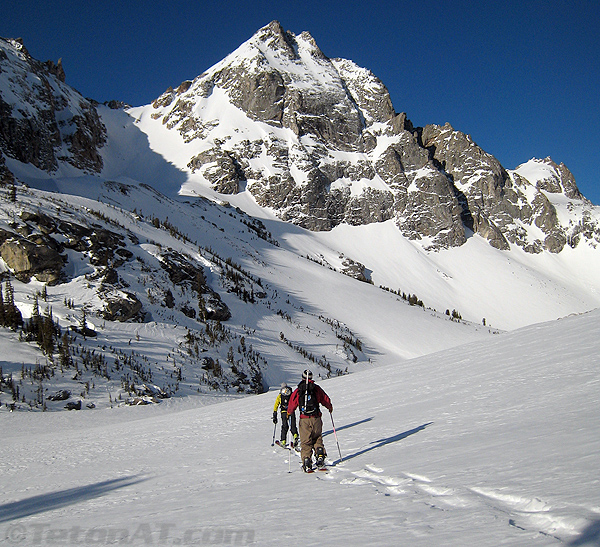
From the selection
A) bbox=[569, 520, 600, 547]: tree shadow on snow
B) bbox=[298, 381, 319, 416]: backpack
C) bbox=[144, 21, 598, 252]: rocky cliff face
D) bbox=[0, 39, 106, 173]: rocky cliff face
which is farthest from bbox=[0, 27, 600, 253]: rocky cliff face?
bbox=[569, 520, 600, 547]: tree shadow on snow

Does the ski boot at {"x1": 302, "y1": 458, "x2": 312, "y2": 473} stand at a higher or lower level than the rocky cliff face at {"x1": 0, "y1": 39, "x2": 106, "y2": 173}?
lower

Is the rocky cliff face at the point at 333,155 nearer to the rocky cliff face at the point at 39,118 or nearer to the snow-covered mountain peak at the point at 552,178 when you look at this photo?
the snow-covered mountain peak at the point at 552,178

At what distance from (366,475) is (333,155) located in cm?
10577

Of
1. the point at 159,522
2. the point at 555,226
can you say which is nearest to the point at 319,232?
the point at 555,226

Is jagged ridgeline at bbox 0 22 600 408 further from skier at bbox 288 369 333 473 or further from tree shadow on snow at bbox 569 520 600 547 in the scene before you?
tree shadow on snow at bbox 569 520 600 547

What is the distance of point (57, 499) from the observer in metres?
5.51

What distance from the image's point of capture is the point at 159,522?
411 cm

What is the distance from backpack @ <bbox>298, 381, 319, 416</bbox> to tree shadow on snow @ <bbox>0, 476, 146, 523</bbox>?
267 cm

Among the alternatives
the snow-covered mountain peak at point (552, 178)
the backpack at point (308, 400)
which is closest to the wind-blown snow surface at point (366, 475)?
the backpack at point (308, 400)

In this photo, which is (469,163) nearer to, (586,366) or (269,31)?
(269,31)

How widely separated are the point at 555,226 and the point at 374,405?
418ft

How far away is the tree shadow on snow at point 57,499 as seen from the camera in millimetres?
5035

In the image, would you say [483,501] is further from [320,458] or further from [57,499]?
[57,499]

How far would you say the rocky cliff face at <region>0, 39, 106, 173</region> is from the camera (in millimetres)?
56372
